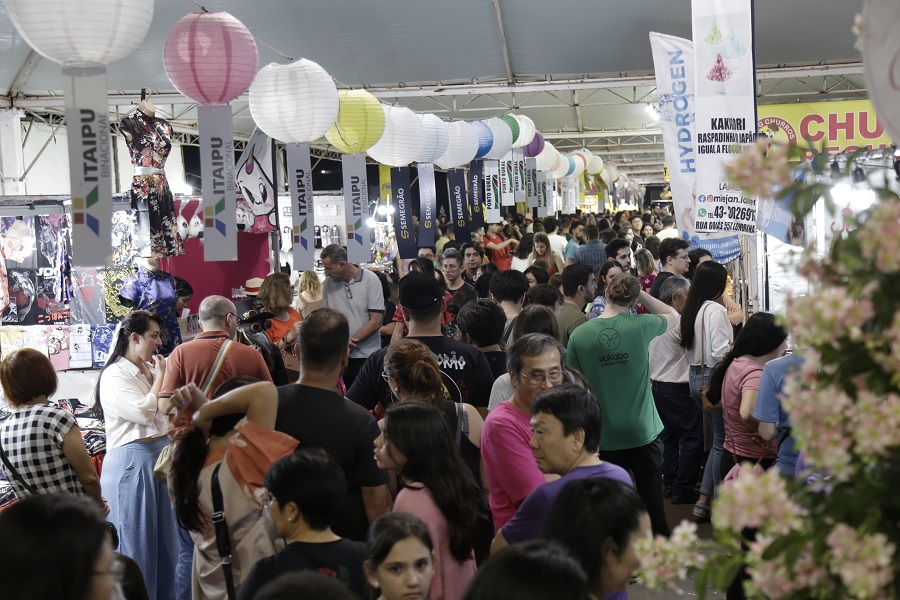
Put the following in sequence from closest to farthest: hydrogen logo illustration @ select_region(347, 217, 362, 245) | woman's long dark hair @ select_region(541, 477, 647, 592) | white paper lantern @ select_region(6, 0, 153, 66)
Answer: woman's long dark hair @ select_region(541, 477, 647, 592), white paper lantern @ select_region(6, 0, 153, 66), hydrogen logo illustration @ select_region(347, 217, 362, 245)

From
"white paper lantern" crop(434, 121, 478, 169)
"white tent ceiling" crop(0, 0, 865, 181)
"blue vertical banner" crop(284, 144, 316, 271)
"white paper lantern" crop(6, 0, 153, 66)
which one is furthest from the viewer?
"white tent ceiling" crop(0, 0, 865, 181)

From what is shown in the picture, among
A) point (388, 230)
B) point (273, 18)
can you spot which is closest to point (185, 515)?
point (273, 18)

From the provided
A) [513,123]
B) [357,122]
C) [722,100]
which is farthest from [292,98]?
[513,123]

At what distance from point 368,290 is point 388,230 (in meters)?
11.7

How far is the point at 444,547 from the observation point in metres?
2.77

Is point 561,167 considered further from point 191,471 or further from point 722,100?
point 191,471

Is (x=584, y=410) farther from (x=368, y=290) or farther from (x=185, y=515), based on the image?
(x=368, y=290)

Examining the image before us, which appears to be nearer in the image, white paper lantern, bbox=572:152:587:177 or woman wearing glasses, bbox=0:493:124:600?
woman wearing glasses, bbox=0:493:124:600

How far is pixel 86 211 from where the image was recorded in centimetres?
416

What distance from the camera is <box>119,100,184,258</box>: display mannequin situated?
18.9ft

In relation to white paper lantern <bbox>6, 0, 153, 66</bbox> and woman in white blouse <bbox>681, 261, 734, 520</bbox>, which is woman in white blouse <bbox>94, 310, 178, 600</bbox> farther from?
woman in white blouse <bbox>681, 261, 734, 520</bbox>

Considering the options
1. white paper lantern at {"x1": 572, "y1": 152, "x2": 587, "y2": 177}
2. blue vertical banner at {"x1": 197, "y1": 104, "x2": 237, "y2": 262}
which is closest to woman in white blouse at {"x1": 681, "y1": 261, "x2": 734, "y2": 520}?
blue vertical banner at {"x1": 197, "y1": 104, "x2": 237, "y2": 262}

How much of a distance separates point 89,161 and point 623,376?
2.63m

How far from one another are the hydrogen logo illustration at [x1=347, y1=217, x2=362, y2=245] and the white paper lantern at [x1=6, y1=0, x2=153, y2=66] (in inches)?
129
